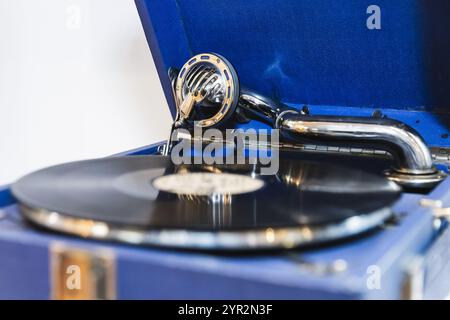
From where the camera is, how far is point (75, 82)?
7.05ft

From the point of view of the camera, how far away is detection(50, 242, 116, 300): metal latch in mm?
815

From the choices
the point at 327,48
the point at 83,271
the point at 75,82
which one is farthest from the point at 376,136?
the point at 75,82

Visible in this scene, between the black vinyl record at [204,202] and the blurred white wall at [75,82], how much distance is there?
0.90 metres

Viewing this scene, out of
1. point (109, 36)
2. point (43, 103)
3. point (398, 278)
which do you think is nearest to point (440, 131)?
point (398, 278)

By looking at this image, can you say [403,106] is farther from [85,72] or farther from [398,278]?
[85,72]

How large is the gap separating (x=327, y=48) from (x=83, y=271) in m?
0.93

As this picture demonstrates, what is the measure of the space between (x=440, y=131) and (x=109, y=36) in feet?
3.69

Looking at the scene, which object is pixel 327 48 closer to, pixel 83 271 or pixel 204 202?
pixel 204 202

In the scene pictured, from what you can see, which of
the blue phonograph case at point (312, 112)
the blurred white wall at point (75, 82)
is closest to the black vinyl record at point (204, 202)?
the blue phonograph case at point (312, 112)

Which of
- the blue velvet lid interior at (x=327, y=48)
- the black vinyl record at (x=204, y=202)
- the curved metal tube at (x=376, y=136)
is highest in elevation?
the blue velvet lid interior at (x=327, y=48)

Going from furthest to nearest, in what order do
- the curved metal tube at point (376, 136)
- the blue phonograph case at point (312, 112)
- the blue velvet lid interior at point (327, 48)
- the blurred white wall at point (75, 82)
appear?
the blurred white wall at point (75, 82), the blue velvet lid interior at point (327, 48), the curved metal tube at point (376, 136), the blue phonograph case at point (312, 112)

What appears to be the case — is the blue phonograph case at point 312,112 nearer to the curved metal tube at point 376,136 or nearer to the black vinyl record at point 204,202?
the black vinyl record at point 204,202

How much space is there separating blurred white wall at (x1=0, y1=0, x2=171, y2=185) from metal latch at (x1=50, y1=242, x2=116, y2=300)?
4.31ft

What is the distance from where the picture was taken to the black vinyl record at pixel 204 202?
0.81 meters
